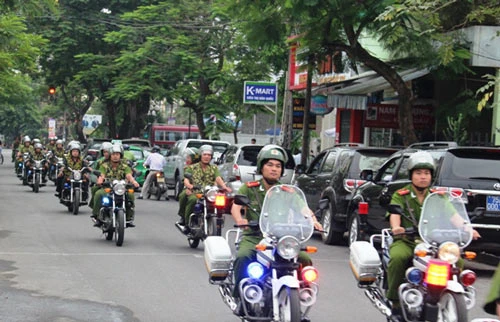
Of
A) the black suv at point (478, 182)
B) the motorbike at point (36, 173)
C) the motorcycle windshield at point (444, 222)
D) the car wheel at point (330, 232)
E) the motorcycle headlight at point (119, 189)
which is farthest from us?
the motorbike at point (36, 173)

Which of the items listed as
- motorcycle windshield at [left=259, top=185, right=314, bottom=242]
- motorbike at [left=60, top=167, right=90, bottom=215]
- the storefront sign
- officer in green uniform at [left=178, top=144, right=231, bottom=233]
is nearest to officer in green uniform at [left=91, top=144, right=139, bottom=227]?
officer in green uniform at [left=178, top=144, right=231, bottom=233]

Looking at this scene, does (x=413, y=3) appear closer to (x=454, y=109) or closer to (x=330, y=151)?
(x=330, y=151)

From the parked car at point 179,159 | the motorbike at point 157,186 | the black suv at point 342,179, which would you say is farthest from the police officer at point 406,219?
the parked car at point 179,159

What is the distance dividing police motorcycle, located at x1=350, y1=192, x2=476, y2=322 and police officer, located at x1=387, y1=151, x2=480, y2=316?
114mm

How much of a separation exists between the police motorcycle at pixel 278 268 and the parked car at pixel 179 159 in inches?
734

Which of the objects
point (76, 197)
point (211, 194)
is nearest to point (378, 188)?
point (211, 194)

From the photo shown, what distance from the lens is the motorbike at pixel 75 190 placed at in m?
19.1

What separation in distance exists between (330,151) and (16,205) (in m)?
9.07

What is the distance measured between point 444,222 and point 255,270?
158 cm

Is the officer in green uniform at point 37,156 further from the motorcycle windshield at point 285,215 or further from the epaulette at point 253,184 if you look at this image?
the motorcycle windshield at point 285,215

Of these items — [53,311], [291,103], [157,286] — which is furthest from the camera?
[291,103]

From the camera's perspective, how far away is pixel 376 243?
564 inches

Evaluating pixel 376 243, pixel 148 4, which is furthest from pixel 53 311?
pixel 148 4

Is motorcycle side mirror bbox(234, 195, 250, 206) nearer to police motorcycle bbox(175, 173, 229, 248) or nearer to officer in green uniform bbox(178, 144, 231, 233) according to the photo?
police motorcycle bbox(175, 173, 229, 248)
